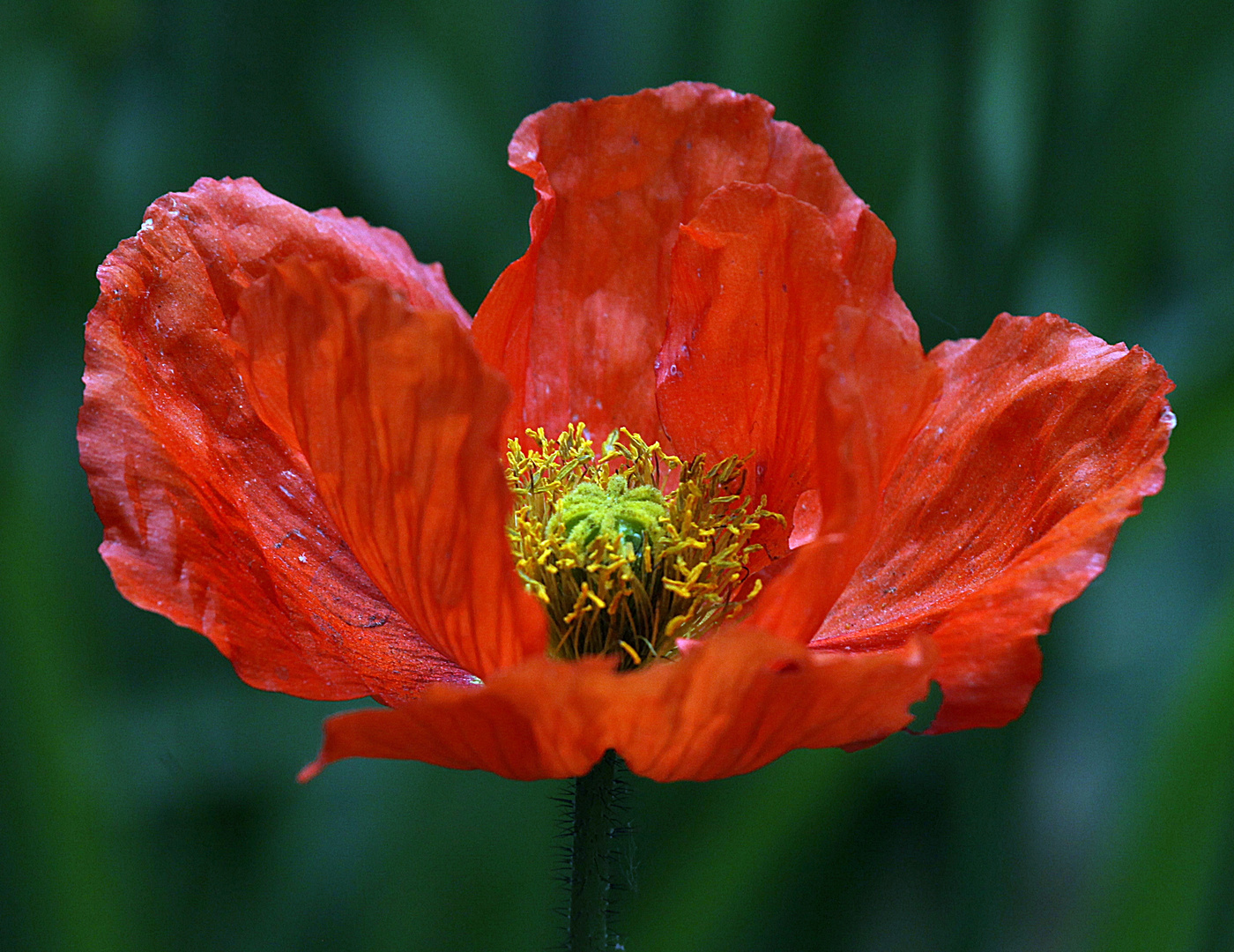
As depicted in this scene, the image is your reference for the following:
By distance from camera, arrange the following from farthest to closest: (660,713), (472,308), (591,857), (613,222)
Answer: (472,308), (613,222), (591,857), (660,713)

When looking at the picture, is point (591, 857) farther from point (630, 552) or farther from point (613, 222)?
point (613, 222)

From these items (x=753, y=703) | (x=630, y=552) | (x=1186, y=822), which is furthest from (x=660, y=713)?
(x=1186, y=822)

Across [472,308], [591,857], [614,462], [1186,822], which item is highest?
[472,308]

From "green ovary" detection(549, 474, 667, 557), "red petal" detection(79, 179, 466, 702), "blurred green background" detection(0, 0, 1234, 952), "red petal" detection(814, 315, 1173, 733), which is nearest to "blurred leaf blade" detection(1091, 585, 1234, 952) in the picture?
"blurred green background" detection(0, 0, 1234, 952)

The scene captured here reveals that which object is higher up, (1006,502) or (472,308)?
(472,308)

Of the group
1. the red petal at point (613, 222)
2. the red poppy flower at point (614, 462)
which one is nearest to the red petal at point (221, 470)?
the red poppy flower at point (614, 462)

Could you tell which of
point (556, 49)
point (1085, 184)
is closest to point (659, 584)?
point (1085, 184)

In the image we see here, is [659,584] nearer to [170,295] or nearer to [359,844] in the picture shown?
[170,295]
